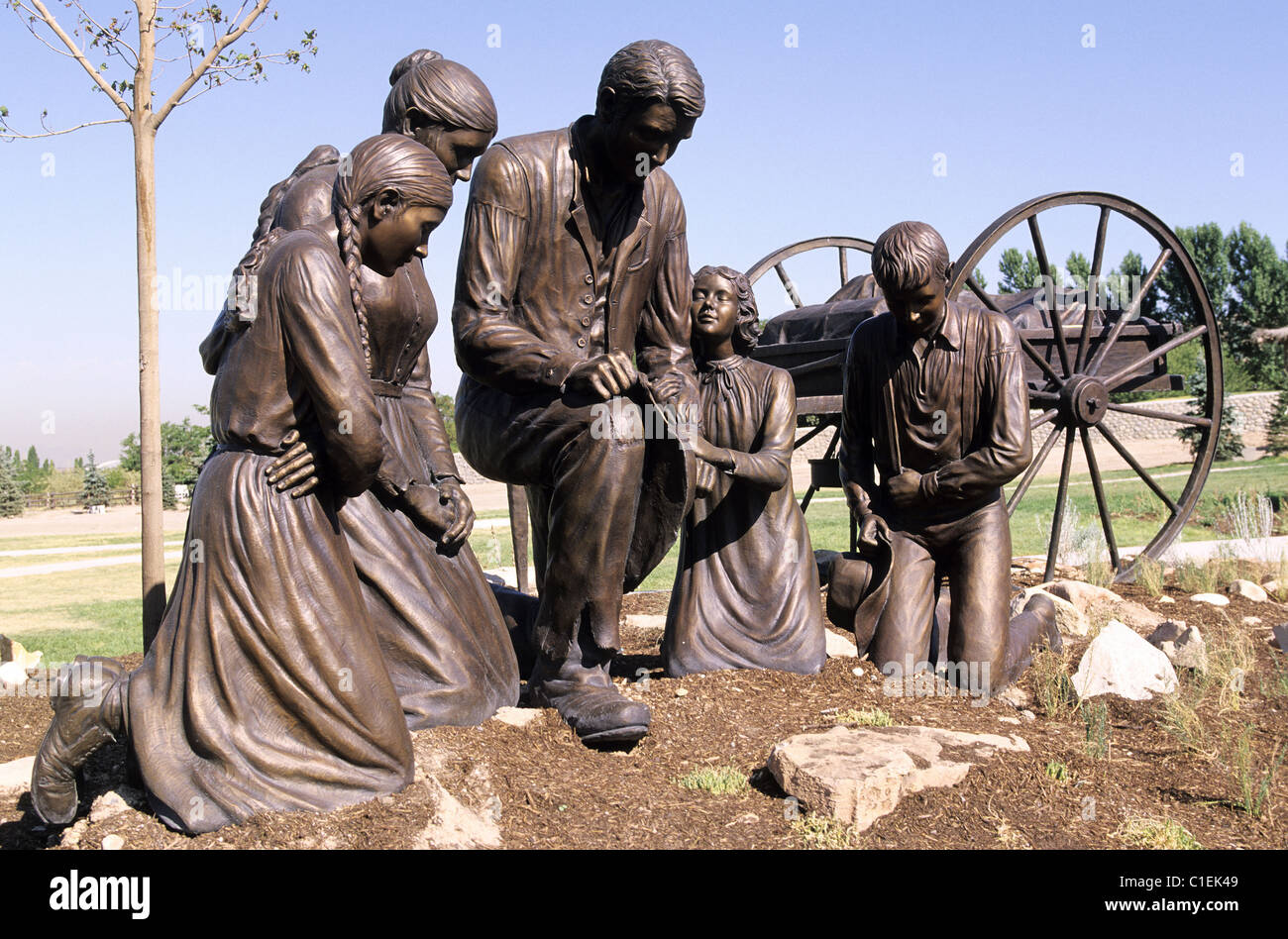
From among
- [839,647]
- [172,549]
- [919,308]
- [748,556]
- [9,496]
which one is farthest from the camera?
[9,496]

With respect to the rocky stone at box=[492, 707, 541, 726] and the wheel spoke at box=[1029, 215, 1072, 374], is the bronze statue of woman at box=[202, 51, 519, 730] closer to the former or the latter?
the rocky stone at box=[492, 707, 541, 726]

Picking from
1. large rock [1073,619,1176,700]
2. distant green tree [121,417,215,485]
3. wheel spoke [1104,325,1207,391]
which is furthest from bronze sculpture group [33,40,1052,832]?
distant green tree [121,417,215,485]

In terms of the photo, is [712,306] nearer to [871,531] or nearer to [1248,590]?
[871,531]

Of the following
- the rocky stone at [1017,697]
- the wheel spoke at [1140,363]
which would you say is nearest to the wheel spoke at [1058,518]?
the wheel spoke at [1140,363]

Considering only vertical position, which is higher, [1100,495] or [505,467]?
[505,467]

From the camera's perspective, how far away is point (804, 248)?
367 inches

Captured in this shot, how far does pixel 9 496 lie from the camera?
22219 mm

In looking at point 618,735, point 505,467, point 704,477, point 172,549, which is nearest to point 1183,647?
point 704,477

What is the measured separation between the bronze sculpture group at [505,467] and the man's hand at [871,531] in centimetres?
2

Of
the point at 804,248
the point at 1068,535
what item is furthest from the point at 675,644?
the point at 1068,535

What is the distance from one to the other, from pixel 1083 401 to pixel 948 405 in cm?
279

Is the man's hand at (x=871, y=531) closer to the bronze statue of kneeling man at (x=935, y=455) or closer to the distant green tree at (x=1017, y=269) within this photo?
the bronze statue of kneeling man at (x=935, y=455)

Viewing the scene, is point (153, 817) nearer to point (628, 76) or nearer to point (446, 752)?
point (446, 752)

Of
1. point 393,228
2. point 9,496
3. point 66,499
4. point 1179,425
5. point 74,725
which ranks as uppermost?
point 393,228
